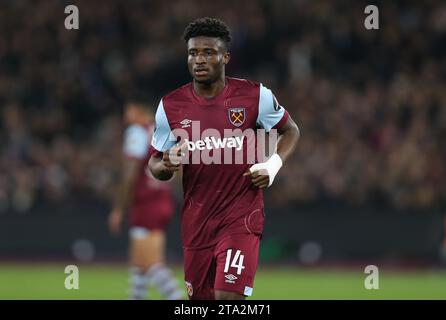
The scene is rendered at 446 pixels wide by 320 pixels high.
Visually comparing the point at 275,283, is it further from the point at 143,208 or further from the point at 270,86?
the point at 270,86

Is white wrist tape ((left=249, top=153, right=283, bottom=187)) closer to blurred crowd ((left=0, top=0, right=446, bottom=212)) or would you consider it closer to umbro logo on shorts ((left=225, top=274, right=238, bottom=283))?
umbro logo on shorts ((left=225, top=274, right=238, bottom=283))

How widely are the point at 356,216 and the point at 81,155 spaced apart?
544 cm

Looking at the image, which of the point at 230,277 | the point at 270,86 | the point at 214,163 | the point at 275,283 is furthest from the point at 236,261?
the point at 270,86

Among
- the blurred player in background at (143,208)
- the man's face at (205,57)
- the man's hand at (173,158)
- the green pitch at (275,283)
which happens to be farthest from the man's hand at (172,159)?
the green pitch at (275,283)

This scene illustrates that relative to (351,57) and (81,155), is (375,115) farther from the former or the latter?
(81,155)

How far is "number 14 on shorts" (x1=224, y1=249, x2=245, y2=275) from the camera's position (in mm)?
6914

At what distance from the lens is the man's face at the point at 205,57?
7121 mm

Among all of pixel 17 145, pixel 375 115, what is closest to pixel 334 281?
pixel 375 115

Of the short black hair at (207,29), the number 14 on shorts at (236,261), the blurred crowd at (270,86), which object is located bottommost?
the number 14 on shorts at (236,261)

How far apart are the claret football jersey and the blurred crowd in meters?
9.67

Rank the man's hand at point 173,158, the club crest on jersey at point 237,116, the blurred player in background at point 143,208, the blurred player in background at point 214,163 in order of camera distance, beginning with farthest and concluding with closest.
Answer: the blurred player in background at point 143,208, the club crest on jersey at point 237,116, the blurred player in background at point 214,163, the man's hand at point 173,158

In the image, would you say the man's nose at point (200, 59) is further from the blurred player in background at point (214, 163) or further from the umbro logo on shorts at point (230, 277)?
the umbro logo on shorts at point (230, 277)

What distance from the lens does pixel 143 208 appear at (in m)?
11.1

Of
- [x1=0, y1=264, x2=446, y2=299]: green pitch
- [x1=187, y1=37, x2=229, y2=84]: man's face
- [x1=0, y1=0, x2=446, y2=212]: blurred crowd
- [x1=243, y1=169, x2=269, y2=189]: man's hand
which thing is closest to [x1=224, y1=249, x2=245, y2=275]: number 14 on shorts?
[x1=243, y1=169, x2=269, y2=189]: man's hand
